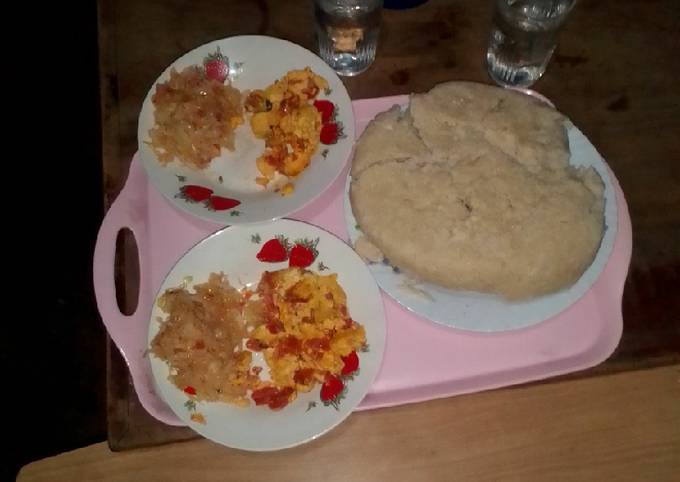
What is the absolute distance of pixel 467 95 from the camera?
1142 mm

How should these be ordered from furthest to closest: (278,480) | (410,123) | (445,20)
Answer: (445,20)
(410,123)
(278,480)

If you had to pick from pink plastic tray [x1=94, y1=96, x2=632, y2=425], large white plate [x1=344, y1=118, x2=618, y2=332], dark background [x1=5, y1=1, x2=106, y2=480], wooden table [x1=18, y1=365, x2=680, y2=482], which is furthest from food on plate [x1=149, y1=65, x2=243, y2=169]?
dark background [x1=5, y1=1, x2=106, y2=480]

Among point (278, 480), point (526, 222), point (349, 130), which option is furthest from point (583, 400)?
point (349, 130)

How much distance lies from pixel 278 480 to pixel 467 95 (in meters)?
0.71

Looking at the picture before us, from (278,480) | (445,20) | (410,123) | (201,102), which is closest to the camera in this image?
(278,480)

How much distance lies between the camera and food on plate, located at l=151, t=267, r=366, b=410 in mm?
1038

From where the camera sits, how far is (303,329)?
1074 mm

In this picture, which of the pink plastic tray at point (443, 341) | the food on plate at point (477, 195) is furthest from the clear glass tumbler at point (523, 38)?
the pink plastic tray at point (443, 341)

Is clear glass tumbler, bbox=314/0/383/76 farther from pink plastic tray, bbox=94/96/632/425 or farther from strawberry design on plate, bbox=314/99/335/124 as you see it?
pink plastic tray, bbox=94/96/632/425

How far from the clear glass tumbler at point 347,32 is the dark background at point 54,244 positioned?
0.87 m

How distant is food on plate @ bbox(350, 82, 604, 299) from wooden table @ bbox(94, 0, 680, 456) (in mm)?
179

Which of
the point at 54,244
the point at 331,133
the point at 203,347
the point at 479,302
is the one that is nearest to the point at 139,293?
the point at 203,347

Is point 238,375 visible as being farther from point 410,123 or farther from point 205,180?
point 410,123

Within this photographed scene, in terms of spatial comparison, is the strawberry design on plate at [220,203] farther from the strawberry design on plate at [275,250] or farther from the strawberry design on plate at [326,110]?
the strawberry design on plate at [326,110]
